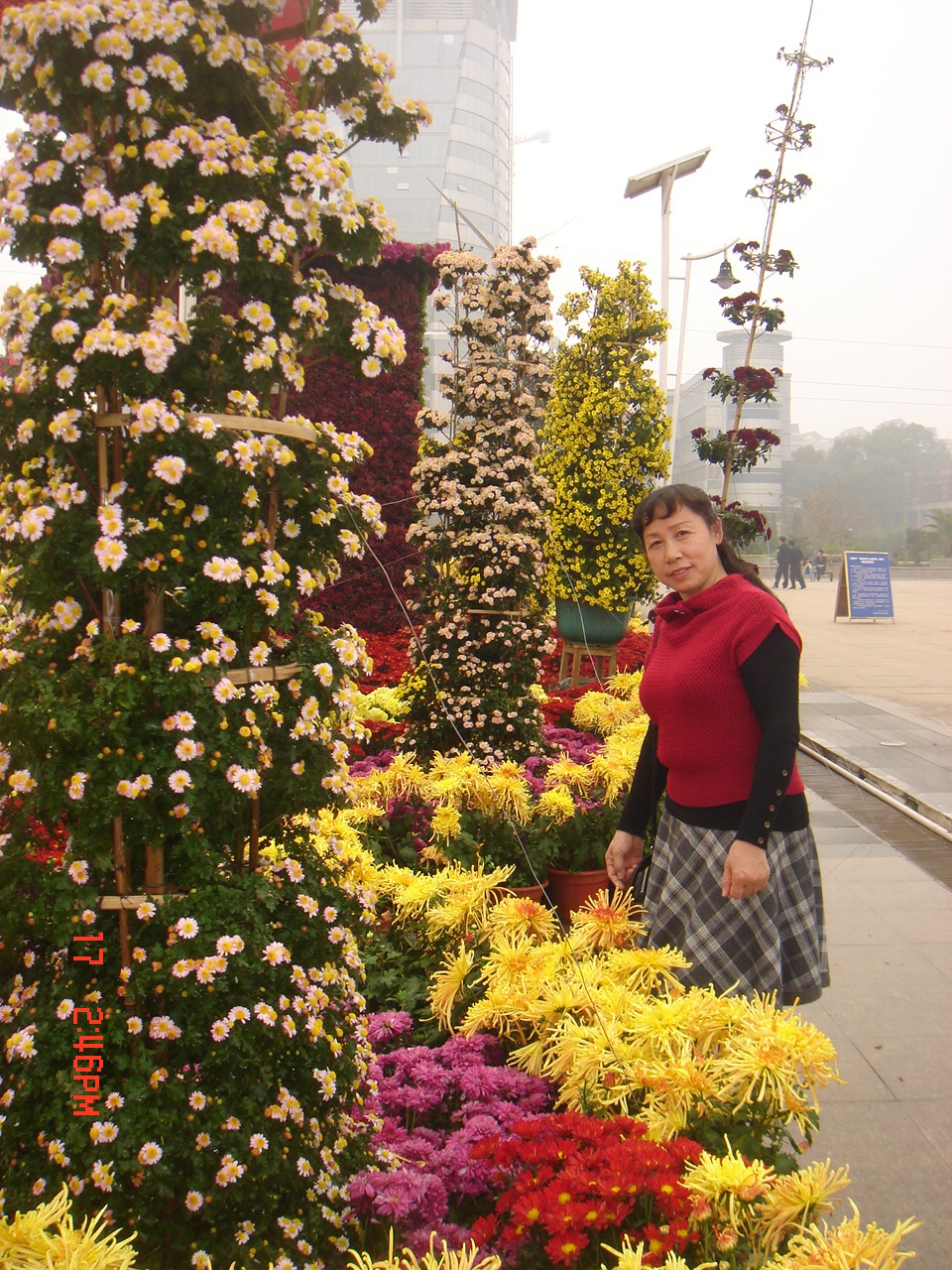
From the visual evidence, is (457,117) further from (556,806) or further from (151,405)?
(151,405)

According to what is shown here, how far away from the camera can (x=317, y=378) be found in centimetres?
893

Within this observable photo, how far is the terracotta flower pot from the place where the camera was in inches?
145

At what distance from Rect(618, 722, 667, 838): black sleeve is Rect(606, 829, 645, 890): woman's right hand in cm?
2

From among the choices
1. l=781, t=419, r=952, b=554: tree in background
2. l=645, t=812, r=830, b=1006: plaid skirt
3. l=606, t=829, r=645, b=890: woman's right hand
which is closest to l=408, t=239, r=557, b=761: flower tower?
l=606, t=829, r=645, b=890: woman's right hand

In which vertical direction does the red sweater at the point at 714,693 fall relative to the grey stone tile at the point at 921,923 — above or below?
above

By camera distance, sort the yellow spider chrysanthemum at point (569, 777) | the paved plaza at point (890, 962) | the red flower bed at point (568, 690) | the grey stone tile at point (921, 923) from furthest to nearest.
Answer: the red flower bed at point (568, 690) → the yellow spider chrysanthemum at point (569, 777) → the grey stone tile at point (921, 923) → the paved plaza at point (890, 962)

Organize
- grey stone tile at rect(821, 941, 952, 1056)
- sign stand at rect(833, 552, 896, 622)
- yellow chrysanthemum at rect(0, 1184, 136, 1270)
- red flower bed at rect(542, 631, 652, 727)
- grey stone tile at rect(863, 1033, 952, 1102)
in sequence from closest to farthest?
yellow chrysanthemum at rect(0, 1184, 136, 1270) → grey stone tile at rect(863, 1033, 952, 1102) → grey stone tile at rect(821, 941, 952, 1056) → red flower bed at rect(542, 631, 652, 727) → sign stand at rect(833, 552, 896, 622)

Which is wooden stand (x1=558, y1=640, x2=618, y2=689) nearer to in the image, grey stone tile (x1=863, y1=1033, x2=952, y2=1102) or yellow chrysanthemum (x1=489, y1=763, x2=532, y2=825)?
yellow chrysanthemum (x1=489, y1=763, x2=532, y2=825)

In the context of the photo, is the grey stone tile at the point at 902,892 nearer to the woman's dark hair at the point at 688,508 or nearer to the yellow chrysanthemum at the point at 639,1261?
the woman's dark hair at the point at 688,508

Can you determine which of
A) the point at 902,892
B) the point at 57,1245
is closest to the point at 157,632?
the point at 57,1245

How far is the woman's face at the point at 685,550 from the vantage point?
2.20 metres

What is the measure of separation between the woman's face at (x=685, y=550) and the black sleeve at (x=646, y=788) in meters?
0.44

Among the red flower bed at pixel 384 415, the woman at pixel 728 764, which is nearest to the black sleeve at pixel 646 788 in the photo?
the woman at pixel 728 764

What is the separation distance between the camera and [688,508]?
7.24 ft
